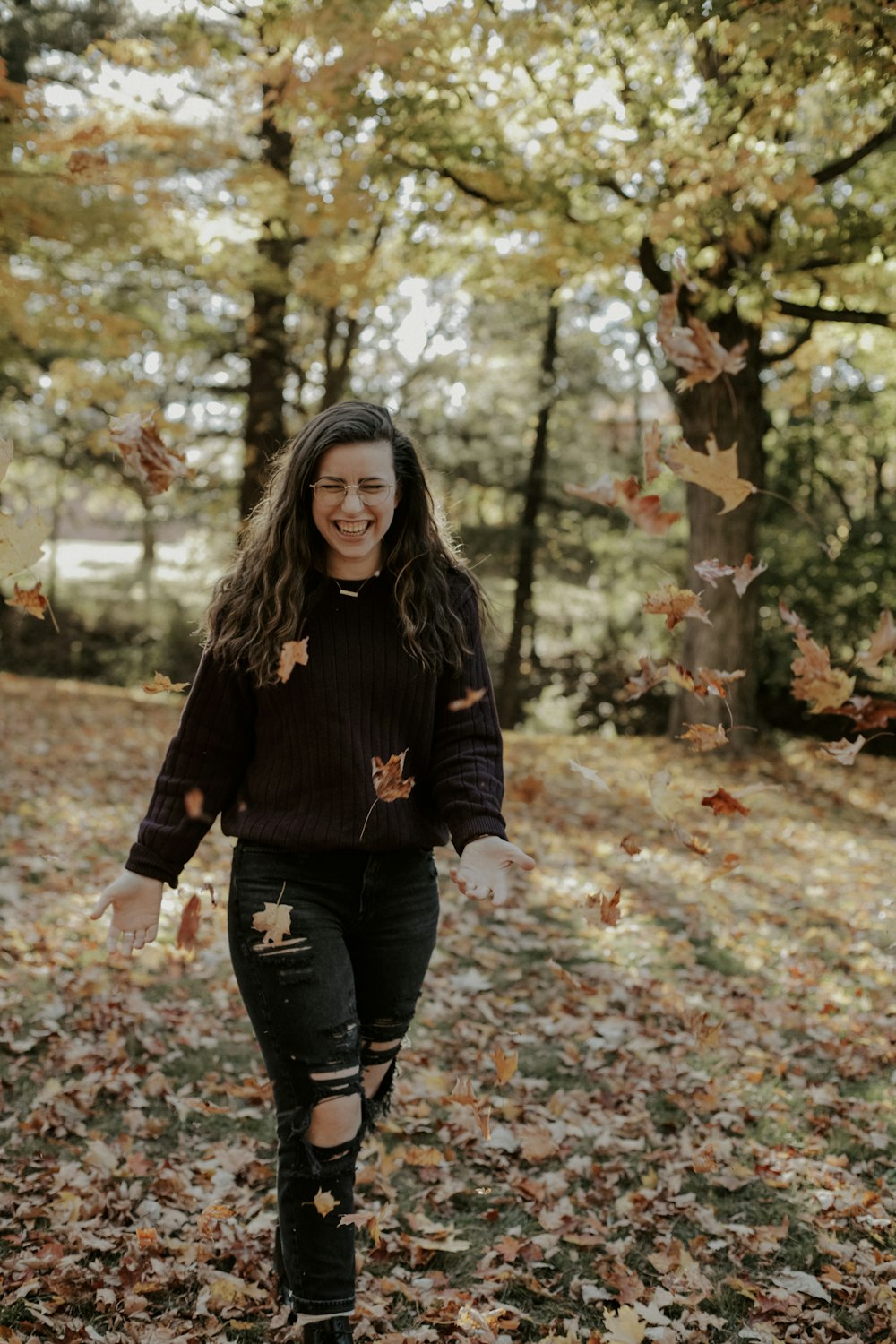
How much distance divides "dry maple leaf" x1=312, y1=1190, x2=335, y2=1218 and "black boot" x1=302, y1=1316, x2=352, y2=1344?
226mm

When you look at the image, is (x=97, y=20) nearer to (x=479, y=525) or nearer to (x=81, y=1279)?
(x=479, y=525)

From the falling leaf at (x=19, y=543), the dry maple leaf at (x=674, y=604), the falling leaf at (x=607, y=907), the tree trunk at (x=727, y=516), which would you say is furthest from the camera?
the tree trunk at (x=727, y=516)

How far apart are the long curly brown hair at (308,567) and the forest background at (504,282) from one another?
329mm

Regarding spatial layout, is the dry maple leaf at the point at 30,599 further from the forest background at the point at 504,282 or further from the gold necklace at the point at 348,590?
the gold necklace at the point at 348,590

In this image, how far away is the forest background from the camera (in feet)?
19.9

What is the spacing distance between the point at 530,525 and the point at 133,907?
12.6 metres

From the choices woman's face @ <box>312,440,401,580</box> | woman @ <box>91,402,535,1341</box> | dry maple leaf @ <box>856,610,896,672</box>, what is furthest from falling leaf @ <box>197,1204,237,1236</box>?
dry maple leaf @ <box>856,610,896,672</box>

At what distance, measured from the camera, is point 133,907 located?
2.43 meters

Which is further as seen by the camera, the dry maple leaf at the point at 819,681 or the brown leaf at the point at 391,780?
the dry maple leaf at the point at 819,681

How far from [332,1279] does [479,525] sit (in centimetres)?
1256

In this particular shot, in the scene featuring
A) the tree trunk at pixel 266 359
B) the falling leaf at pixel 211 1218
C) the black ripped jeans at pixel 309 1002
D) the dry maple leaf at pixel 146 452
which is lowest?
the falling leaf at pixel 211 1218

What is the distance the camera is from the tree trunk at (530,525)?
14.7 m

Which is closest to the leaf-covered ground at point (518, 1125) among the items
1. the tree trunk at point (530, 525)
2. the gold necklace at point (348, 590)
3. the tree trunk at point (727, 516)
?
the gold necklace at point (348, 590)

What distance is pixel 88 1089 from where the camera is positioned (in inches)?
149
